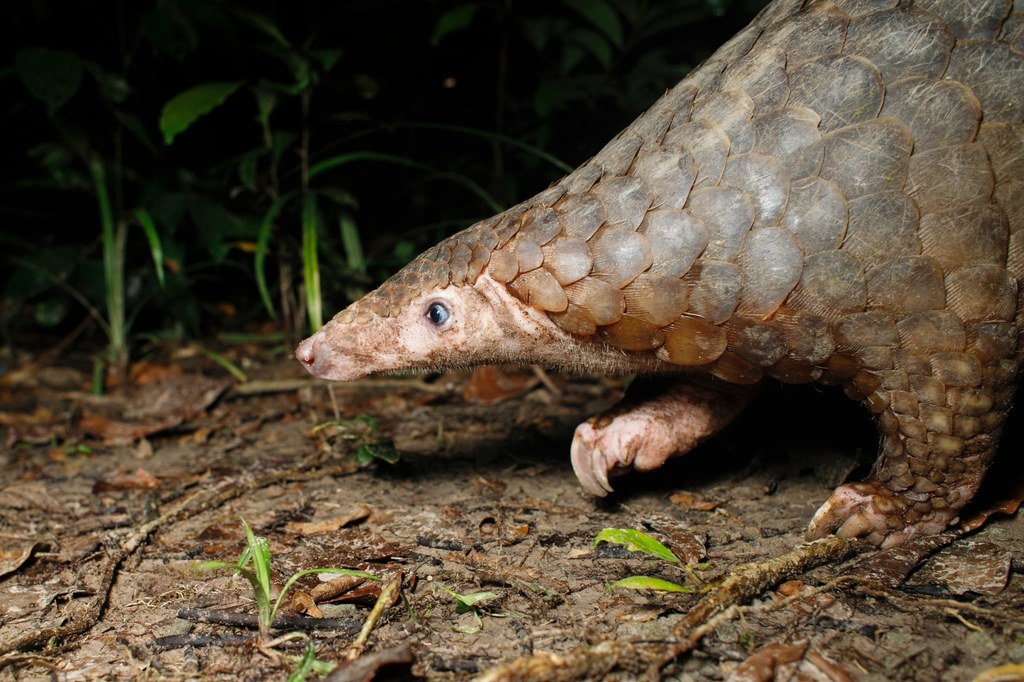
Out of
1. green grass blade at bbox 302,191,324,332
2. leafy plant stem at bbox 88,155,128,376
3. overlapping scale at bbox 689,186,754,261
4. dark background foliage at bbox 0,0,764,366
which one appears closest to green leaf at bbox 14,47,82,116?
dark background foliage at bbox 0,0,764,366

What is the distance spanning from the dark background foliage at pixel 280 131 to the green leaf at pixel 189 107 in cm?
34

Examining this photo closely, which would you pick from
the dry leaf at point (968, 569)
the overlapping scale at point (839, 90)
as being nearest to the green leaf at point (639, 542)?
the dry leaf at point (968, 569)

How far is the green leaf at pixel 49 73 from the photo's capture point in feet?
13.3

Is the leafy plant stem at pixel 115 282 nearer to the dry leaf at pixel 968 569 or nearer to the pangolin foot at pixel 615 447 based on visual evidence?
the pangolin foot at pixel 615 447

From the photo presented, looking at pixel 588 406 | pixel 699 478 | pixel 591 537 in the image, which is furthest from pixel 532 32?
pixel 591 537

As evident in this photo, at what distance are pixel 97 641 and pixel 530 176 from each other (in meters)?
4.48

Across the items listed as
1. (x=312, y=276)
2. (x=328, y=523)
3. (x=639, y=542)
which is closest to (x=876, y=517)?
(x=639, y=542)

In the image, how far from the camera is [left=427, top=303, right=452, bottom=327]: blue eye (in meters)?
2.70

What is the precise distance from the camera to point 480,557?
251cm

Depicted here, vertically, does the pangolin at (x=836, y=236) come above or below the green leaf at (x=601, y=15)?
below

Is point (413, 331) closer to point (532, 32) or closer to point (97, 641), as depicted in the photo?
point (97, 641)

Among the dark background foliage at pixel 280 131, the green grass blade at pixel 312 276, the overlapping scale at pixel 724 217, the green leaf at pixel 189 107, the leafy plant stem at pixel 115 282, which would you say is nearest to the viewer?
the overlapping scale at pixel 724 217

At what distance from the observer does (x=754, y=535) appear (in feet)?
8.46

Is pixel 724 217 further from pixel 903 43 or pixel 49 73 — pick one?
pixel 49 73
